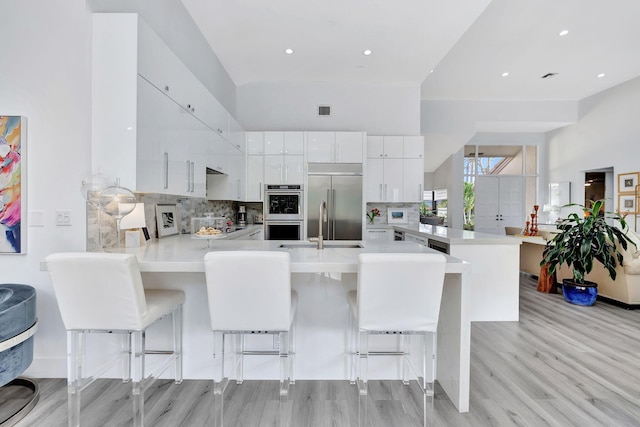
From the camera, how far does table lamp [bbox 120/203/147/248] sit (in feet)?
7.62

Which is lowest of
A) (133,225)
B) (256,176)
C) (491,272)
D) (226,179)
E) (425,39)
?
(491,272)

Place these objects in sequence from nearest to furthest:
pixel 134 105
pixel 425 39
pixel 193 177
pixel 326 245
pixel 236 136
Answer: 1. pixel 134 105
2. pixel 326 245
3. pixel 193 177
4. pixel 425 39
5. pixel 236 136

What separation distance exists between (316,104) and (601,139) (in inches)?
251

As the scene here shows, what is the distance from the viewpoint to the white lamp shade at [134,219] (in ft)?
8.05

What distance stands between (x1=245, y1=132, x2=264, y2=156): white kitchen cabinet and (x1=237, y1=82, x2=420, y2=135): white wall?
505 millimetres

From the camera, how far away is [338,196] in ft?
16.3

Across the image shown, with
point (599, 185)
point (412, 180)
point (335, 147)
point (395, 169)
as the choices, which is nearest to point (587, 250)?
point (412, 180)

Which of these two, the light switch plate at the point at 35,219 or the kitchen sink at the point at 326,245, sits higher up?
the light switch plate at the point at 35,219

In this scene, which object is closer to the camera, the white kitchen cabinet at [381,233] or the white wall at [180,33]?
the white wall at [180,33]

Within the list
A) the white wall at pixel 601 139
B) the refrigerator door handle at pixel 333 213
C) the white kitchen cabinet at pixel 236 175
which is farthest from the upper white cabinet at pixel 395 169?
the white wall at pixel 601 139

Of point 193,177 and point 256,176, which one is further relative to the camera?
point 256,176

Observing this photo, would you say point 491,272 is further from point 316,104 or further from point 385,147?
point 316,104

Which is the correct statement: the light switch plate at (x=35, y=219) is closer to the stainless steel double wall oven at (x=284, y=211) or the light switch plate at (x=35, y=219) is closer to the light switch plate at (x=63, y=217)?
the light switch plate at (x=63, y=217)

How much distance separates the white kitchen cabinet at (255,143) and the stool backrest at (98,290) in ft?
11.8
